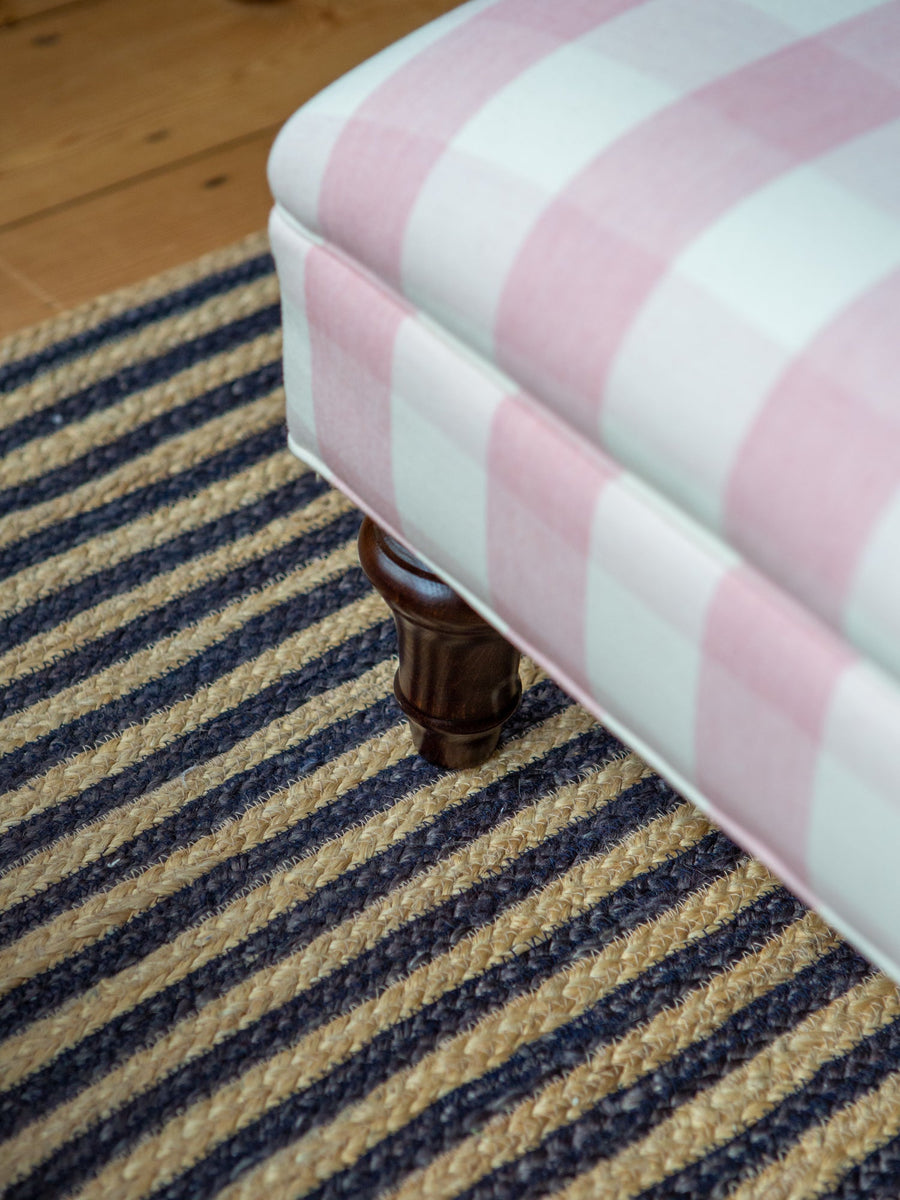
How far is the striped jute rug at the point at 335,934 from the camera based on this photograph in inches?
19.7

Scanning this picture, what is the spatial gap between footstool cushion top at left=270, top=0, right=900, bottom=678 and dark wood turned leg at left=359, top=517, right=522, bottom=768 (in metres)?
0.12

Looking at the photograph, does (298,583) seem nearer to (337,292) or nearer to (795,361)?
(337,292)

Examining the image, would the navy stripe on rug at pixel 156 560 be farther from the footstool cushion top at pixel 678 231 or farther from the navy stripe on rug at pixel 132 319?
the footstool cushion top at pixel 678 231

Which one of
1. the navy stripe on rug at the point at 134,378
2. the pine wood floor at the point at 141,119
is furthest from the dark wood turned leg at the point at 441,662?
the pine wood floor at the point at 141,119

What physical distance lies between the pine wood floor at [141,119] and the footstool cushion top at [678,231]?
1.72ft

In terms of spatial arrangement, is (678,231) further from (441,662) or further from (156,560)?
(156,560)

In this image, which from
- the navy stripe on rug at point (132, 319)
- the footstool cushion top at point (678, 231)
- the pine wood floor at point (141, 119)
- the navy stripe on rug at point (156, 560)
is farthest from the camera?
the pine wood floor at point (141, 119)

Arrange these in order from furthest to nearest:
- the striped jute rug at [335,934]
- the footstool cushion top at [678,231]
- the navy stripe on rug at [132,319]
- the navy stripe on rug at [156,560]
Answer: the navy stripe on rug at [132,319]
the navy stripe on rug at [156,560]
the striped jute rug at [335,934]
the footstool cushion top at [678,231]

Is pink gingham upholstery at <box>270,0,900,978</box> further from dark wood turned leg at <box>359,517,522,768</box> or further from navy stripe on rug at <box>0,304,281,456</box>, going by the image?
navy stripe on rug at <box>0,304,281,456</box>

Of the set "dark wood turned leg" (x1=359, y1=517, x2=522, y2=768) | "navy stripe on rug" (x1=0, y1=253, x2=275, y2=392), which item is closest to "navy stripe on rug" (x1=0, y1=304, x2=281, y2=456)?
"navy stripe on rug" (x1=0, y1=253, x2=275, y2=392)

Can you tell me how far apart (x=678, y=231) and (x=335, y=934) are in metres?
0.33

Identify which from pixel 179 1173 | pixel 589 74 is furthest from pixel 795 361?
pixel 179 1173

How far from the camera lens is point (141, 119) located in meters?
1.07

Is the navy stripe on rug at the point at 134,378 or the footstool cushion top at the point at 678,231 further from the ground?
the footstool cushion top at the point at 678,231
